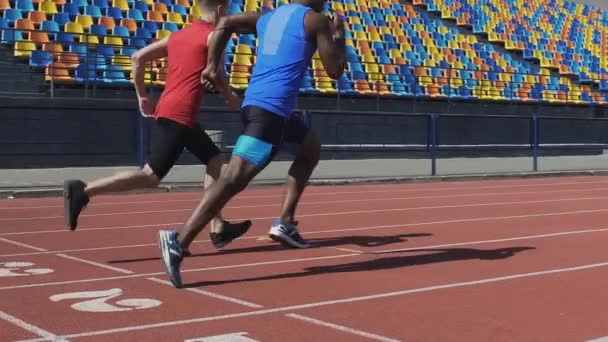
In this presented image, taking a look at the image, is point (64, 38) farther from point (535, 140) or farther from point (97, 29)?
point (535, 140)

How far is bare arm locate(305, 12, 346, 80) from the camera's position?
18.0 feet

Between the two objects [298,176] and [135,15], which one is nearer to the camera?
[298,176]

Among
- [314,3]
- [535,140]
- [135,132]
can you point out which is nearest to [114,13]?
[135,132]

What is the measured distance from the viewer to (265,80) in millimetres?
5781

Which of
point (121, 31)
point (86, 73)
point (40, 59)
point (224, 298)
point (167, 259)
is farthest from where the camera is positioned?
point (121, 31)

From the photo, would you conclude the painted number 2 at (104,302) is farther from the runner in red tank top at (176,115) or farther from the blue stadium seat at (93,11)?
the blue stadium seat at (93,11)

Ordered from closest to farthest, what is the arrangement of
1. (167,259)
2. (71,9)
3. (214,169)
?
(167,259) < (214,169) < (71,9)

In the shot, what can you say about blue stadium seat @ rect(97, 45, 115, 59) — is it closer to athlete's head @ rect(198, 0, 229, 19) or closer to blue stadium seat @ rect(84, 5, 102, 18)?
blue stadium seat @ rect(84, 5, 102, 18)

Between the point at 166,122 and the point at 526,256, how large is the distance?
2954 millimetres

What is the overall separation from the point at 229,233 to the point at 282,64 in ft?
5.22

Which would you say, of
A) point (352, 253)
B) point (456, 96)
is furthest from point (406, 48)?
point (352, 253)

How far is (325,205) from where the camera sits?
11688mm

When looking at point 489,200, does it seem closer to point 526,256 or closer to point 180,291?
point 526,256

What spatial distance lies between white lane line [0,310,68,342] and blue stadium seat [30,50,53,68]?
49.8 feet
